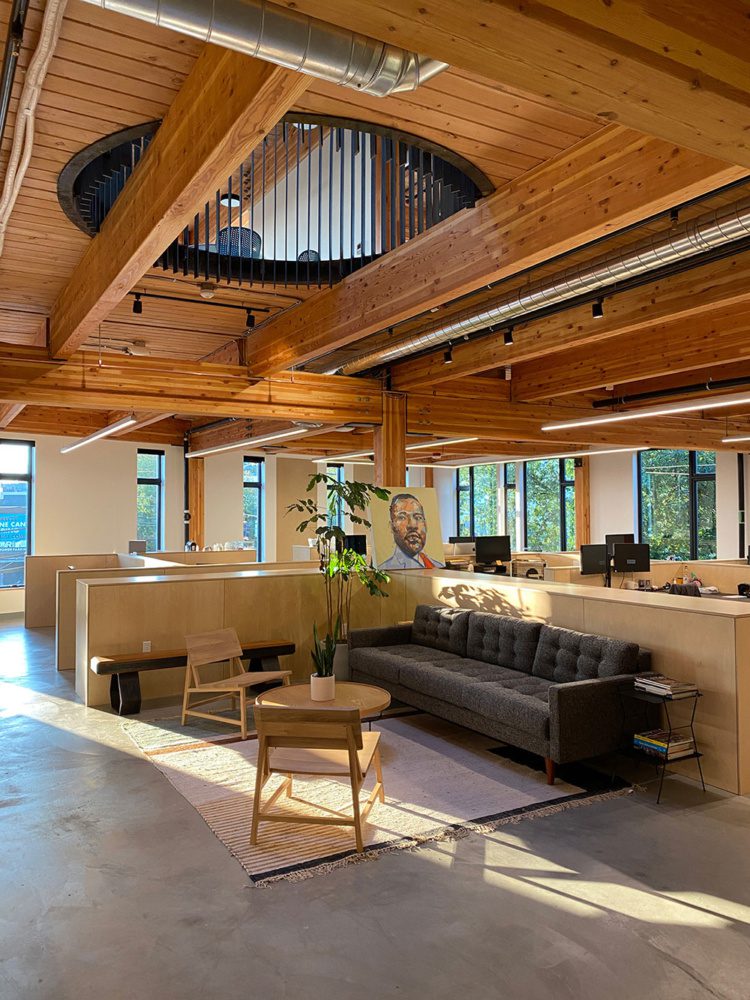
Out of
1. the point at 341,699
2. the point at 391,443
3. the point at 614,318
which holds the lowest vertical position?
the point at 341,699

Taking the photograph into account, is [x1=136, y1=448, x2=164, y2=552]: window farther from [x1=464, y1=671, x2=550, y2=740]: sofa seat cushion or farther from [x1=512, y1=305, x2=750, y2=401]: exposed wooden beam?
[x1=464, y1=671, x2=550, y2=740]: sofa seat cushion

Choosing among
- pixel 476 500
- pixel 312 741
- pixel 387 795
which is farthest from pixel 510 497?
pixel 312 741

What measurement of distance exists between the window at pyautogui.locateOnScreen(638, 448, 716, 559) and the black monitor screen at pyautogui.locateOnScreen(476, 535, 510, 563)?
19.4ft

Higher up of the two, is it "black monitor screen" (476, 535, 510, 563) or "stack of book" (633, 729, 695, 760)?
"black monitor screen" (476, 535, 510, 563)

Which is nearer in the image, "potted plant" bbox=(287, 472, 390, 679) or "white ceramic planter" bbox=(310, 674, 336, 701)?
"white ceramic planter" bbox=(310, 674, 336, 701)

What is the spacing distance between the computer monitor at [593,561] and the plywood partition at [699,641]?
4186 mm

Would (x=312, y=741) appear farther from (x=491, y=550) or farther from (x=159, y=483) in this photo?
(x=159, y=483)

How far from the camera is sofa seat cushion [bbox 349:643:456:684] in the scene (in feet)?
20.4

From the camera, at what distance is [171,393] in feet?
26.7

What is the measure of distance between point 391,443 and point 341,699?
4.88 metres

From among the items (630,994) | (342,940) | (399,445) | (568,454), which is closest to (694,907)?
(630,994)

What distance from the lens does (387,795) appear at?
15.1 feet

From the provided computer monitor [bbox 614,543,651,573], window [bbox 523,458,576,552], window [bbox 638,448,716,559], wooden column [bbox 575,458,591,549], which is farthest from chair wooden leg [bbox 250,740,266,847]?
window [bbox 523,458,576,552]

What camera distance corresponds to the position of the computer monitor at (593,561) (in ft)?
33.6
